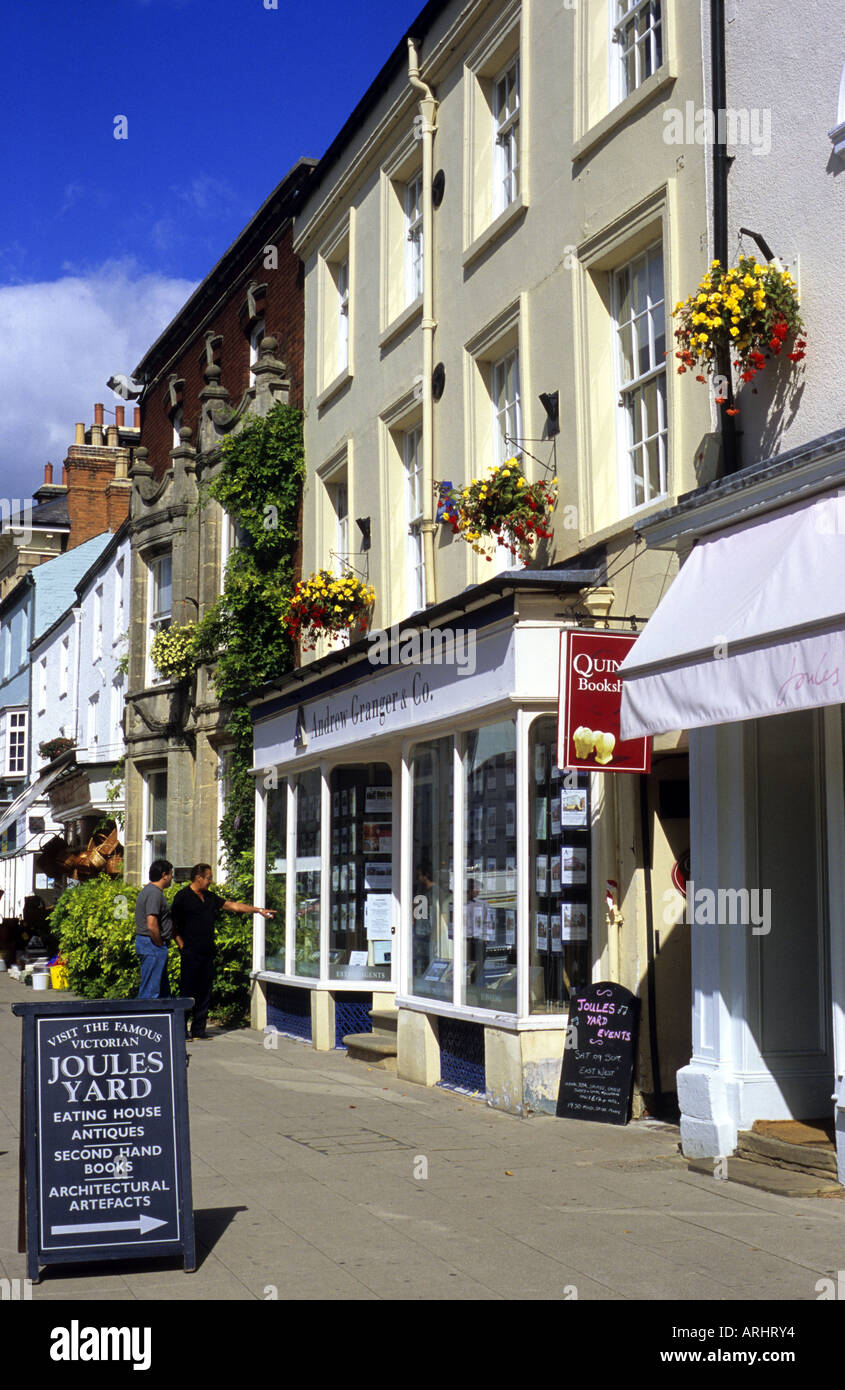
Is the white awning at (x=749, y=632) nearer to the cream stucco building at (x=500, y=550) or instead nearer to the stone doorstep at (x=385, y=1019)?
the cream stucco building at (x=500, y=550)

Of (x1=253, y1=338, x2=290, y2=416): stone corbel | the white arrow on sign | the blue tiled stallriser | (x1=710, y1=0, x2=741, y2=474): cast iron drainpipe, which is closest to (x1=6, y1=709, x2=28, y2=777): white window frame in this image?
(x1=253, y1=338, x2=290, y2=416): stone corbel

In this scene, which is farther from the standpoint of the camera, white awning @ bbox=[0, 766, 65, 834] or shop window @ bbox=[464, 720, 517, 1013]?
white awning @ bbox=[0, 766, 65, 834]

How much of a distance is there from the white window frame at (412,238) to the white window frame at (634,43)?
426 centimetres

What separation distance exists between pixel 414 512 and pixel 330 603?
1288mm

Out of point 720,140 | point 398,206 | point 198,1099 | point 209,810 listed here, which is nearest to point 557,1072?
point 198,1099

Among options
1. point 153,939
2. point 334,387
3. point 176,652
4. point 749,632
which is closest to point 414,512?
point 334,387

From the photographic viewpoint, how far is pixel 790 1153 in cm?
787

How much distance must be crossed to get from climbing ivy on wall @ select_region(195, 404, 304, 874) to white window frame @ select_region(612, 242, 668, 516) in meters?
7.69

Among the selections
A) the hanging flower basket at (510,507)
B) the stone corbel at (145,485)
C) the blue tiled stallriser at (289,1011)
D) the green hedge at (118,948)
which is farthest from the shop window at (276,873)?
the stone corbel at (145,485)

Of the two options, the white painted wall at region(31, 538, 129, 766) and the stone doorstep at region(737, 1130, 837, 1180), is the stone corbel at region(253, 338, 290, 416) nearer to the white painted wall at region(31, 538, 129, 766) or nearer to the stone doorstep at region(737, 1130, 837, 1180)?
the white painted wall at region(31, 538, 129, 766)

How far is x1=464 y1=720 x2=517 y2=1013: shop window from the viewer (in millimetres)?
10836

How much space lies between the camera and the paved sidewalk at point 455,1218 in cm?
588
